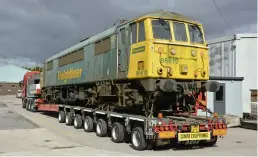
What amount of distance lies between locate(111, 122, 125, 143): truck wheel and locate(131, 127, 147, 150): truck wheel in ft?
3.54

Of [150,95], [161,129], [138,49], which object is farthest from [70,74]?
[161,129]

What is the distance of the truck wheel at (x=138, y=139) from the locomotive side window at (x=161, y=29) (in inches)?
115

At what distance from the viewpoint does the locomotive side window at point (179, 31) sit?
11666 mm

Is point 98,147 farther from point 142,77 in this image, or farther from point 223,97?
point 223,97

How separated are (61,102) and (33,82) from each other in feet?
36.7

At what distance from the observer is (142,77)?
11117 mm

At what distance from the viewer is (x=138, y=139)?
10789 millimetres

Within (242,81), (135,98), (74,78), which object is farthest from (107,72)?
(242,81)

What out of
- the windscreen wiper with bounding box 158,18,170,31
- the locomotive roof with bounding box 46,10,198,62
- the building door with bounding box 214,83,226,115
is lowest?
the building door with bounding box 214,83,226,115

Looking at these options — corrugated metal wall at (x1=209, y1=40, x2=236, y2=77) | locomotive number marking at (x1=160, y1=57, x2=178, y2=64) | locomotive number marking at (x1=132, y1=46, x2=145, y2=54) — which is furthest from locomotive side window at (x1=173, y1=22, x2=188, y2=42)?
corrugated metal wall at (x1=209, y1=40, x2=236, y2=77)

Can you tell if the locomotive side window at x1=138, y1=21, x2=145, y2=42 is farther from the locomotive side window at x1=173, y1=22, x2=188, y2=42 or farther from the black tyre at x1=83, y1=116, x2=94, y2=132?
the black tyre at x1=83, y1=116, x2=94, y2=132

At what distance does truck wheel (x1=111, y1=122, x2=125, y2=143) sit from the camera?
1208 centimetres

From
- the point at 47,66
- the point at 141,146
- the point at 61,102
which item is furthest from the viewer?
the point at 47,66

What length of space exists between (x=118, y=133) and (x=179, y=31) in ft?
13.0
